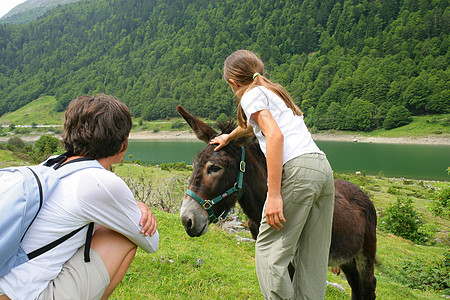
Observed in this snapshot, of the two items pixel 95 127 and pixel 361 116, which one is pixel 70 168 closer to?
pixel 95 127

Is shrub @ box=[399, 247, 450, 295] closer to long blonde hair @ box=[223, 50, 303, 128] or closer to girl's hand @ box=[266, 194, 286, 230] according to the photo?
girl's hand @ box=[266, 194, 286, 230]

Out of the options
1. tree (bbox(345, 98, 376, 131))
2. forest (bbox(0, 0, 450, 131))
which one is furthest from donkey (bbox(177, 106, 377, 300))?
forest (bbox(0, 0, 450, 131))

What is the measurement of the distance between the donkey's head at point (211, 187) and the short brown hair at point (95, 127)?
0.83m

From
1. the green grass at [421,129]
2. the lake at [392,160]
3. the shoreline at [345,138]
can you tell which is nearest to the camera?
the lake at [392,160]

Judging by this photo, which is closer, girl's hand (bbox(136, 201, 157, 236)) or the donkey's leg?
girl's hand (bbox(136, 201, 157, 236))

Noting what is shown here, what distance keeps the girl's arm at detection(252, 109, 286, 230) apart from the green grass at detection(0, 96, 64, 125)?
124673 millimetres

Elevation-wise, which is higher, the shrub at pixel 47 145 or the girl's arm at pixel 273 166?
the girl's arm at pixel 273 166

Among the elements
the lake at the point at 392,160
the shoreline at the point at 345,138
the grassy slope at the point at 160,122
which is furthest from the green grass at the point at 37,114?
the lake at the point at 392,160

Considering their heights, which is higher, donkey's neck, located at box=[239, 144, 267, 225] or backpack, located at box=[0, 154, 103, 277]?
backpack, located at box=[0, 154, 103, 277]

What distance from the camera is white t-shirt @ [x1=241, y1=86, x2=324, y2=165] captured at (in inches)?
86.3

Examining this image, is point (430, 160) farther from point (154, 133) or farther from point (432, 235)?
point (154, 133)

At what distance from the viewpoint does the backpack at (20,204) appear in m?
1.44

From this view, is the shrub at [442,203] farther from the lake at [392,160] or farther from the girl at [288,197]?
the lake at [392,160]

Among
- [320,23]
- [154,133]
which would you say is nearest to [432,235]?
[154,133]
